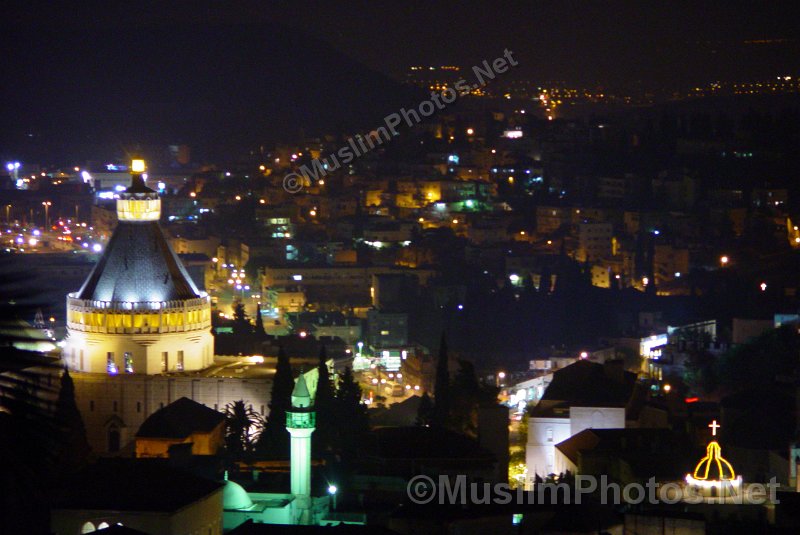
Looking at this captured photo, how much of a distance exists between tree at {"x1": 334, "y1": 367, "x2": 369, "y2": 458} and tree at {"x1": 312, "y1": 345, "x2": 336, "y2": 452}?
96 mm

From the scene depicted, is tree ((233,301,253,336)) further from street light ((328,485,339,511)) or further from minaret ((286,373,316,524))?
street light ((328,485,339,511))

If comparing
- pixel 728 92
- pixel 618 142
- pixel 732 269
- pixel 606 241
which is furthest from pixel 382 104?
pixel 732 269

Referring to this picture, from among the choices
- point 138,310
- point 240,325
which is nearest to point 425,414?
point 138,310

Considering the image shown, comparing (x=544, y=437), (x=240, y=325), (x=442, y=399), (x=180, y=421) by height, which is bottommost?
(x=544, y=437)

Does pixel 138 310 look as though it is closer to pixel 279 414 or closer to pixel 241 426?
pixel 241 426

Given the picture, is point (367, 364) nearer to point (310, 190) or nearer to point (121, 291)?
point (121, 291)

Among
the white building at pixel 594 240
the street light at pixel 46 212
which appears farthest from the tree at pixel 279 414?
the street light at pixel 46 212

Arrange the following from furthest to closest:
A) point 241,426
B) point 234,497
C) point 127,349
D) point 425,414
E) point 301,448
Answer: point 127,349
point 425,414
point 241,426
point 301,448
point 234,497

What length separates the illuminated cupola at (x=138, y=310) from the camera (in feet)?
89.7

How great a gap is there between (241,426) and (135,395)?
291cm

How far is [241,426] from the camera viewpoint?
976 inches

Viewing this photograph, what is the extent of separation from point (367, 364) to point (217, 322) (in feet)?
11.7

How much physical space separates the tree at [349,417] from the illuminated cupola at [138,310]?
8.62 ft

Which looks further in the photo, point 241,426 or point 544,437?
point 544,437
